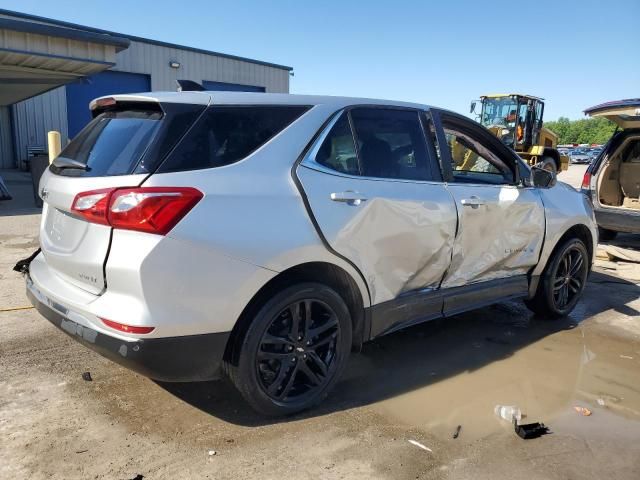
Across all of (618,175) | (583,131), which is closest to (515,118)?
(618,175)

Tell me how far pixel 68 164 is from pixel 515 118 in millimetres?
18832

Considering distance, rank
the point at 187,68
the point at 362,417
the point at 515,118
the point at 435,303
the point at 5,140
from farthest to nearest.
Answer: the point at 187,68 < the point at 5,140 < the point at 515,118 < the point at 435,303 < the point at 362,417

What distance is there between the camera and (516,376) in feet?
12.7

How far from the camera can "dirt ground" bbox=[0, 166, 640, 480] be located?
273 cm

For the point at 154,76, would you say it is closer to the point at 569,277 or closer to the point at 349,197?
the point at 569,277

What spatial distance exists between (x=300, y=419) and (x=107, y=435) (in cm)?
105

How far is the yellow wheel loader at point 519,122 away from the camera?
1953cm

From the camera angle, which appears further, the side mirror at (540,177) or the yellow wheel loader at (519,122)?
the yellow wheel loader at (519,122)

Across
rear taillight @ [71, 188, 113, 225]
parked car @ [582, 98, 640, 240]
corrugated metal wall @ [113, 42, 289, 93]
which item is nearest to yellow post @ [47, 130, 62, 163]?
rear taillight @ [71, 188, 113, 225]

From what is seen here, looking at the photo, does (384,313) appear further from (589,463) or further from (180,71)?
(180,71)

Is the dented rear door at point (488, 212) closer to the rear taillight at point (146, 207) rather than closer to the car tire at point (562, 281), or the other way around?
the car tire at point (562, 281)

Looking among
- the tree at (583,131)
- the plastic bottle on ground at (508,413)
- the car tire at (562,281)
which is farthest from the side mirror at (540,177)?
the tree at (583,131)

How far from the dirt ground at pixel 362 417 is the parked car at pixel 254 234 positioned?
1.05ft

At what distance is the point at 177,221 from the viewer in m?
2.58
